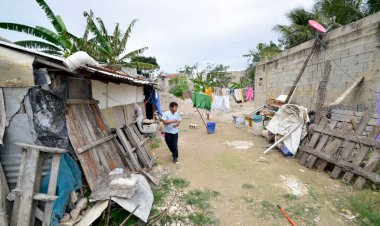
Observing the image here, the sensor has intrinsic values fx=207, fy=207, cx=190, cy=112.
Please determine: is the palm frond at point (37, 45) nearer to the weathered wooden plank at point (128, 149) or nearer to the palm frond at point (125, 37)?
the palm frond at point (125, 37)

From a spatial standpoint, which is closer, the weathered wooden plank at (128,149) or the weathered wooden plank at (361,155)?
the weathered wooden plank at (361,155)

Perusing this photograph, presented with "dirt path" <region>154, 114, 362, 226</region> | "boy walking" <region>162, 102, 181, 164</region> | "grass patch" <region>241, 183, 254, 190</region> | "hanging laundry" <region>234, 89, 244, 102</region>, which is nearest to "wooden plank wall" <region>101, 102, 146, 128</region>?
"boy walking" <region>162, 102, 181, 164</region>

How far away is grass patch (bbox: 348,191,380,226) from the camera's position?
3289 millimetres

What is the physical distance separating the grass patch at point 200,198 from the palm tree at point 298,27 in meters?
12.9

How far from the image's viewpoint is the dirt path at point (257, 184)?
3.56m

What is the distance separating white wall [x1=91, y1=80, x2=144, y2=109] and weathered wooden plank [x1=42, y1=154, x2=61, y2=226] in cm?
212

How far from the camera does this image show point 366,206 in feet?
11.9

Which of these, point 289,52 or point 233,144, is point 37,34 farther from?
point 289,52

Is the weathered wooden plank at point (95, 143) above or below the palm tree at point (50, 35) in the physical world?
below

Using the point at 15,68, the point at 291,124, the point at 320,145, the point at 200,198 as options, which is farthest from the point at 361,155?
the point at 15,68

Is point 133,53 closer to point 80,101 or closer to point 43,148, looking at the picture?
point 80,101

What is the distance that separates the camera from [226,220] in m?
3.47

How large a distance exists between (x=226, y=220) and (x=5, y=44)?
4057mm

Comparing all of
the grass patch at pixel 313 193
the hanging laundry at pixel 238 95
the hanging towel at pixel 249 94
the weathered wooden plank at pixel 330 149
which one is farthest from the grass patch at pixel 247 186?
the hanging towel at pixel 249 94
